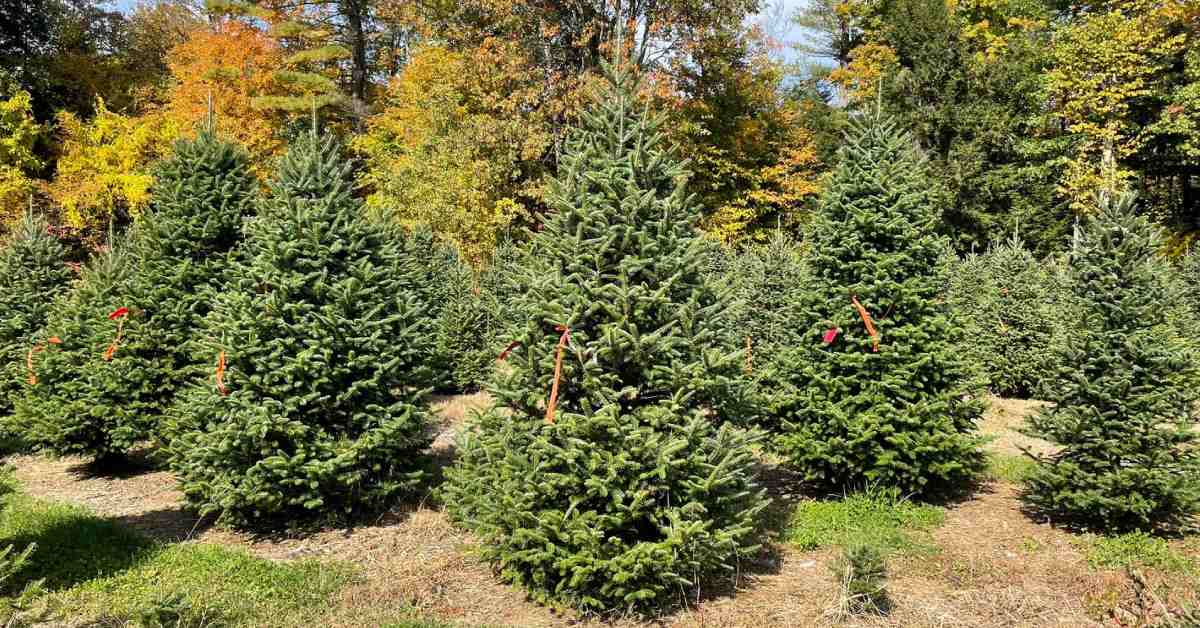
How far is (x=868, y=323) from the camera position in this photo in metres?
7.15

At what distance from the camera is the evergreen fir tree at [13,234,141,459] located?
8.79 m

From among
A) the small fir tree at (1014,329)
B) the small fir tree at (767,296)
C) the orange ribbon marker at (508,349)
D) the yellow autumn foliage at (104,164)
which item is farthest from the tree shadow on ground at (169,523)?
the yellow autumn foliage at (104,164)

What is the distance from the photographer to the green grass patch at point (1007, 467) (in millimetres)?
8594

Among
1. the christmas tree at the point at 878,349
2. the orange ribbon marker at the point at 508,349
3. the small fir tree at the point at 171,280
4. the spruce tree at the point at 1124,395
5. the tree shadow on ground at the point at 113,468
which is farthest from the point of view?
the tree shadow on ground at the point at 113,468

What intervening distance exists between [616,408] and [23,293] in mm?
10804

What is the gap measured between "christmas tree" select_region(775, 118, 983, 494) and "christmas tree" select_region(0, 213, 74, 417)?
10.7 m

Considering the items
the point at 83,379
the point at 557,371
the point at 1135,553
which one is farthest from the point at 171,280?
the point at 1135,553

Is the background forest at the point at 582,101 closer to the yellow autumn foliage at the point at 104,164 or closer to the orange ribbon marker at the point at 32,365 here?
the yellow autumn foliage at the point at 104,164

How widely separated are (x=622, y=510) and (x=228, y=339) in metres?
4.16

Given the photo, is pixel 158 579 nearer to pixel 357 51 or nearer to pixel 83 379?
pixel 83 379

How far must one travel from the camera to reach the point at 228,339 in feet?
22.6

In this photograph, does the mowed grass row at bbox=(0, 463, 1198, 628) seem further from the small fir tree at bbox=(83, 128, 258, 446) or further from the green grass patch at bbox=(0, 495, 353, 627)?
the small fir tree at bbox=(83, 128, 258, 446)

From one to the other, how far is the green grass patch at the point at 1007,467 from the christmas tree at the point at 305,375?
21.6ft

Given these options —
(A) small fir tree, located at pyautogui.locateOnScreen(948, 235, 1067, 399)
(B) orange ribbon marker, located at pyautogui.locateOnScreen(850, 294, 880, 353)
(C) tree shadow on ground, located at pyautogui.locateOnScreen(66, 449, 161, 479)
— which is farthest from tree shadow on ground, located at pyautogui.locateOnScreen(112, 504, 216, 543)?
(A) small fir tree, located at pyautogui.locateOnScreen(948, 235, 1067, 399)
